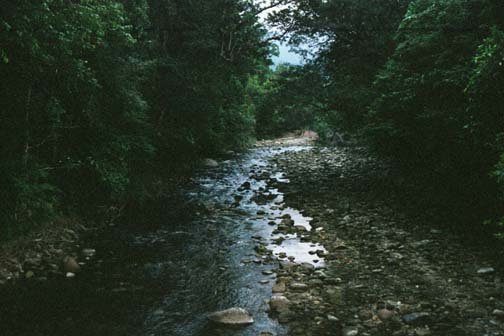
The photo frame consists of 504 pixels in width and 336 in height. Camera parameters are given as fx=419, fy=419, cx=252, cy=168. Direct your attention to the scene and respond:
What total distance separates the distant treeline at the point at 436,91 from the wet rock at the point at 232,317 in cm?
426

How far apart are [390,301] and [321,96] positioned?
40.7 feet

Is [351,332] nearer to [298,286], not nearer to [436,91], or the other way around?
[298,286]

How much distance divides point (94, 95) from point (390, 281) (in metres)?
7.50

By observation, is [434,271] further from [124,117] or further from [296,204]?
[124,117]

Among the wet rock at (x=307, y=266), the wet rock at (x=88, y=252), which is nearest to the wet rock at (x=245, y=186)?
the wet rock at (x=88, y=252)

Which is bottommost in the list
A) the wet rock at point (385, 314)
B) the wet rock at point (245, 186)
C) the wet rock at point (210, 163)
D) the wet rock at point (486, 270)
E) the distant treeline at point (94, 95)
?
the wet rock at point (385, 314)

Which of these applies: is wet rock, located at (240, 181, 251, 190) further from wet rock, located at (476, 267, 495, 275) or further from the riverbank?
wet rock, located at (476, 267, 495, 275)

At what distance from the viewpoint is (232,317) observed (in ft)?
19.7

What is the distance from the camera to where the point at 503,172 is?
608 cm

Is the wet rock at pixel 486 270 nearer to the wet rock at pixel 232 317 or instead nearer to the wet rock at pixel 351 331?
the wet rock at pixel 351 331

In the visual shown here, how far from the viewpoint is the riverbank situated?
18.9ft

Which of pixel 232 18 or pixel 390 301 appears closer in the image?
pixel 390 301

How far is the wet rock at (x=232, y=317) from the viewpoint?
5.95m

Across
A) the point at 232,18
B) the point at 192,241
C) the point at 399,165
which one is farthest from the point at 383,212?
the point at 232,18
